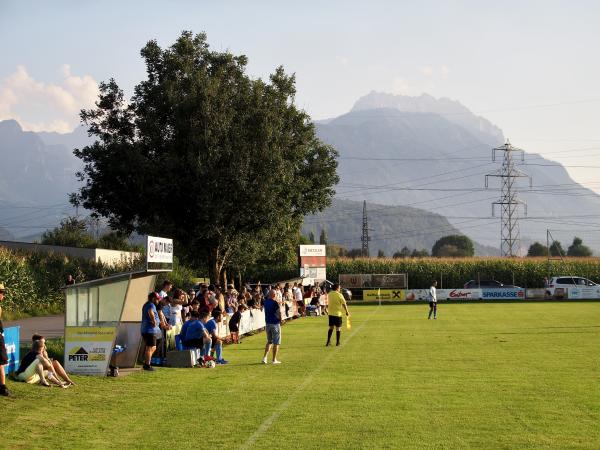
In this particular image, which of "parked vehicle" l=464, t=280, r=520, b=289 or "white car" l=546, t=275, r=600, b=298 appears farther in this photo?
"parked vehicle" l=464, t=280, r=520, b=289

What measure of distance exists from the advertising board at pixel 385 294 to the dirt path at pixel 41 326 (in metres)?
30.2

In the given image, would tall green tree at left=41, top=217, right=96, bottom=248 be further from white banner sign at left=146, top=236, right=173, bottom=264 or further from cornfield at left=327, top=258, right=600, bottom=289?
white banner sign at left=146, top=236, right=173, bottom=264

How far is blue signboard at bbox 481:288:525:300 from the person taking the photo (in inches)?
2628

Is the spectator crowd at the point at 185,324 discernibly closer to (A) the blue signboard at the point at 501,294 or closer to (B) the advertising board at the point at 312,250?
(B) the advertising board at the point at 312,250

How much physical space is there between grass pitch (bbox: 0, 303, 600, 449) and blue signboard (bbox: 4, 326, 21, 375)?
1.29 meters

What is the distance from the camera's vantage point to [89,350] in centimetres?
1888

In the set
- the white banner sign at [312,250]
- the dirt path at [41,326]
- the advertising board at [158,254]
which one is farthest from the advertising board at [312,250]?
the advertising board at [158,254]

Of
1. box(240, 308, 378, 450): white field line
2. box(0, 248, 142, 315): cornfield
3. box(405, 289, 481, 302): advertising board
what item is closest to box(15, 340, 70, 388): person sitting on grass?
box(240, 308, 378, 450): white field line

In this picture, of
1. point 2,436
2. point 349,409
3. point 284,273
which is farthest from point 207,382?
point 284,273

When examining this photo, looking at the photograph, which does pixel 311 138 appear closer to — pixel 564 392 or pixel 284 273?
pixel 284 273

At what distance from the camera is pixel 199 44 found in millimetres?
46812

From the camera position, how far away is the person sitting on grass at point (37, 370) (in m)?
16.4

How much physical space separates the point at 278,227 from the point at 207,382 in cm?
3155

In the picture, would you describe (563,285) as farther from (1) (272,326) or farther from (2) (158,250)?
(2) (158,250)
